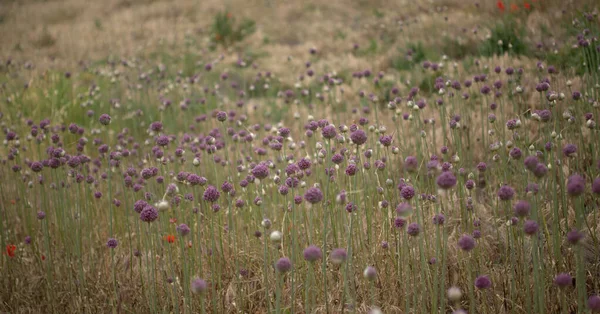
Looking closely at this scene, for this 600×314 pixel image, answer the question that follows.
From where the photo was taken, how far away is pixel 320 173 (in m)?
3.74

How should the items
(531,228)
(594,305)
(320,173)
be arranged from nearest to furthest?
(594,305), (531,228), (320,173)

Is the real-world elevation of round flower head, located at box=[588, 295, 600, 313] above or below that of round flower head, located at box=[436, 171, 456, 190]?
below

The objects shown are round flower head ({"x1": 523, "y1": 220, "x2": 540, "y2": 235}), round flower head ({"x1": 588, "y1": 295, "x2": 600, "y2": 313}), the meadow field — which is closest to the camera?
round flower head ({"x1": 588, "y1": 295, "x2": 600, "y2": 313})

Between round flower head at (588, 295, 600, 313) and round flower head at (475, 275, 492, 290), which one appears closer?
round flower head at (588, 295, 600, 313)

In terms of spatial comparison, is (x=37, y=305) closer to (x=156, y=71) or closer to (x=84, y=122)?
(x=84, y=122)

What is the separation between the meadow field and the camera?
91.7 inches

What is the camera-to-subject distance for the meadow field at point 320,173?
2.33 metres

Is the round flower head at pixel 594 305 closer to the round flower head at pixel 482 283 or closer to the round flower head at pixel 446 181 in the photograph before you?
the round flower head at pixel 482 283

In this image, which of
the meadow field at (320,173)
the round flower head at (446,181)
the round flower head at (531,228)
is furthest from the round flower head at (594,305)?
the round flower head at (446,181)

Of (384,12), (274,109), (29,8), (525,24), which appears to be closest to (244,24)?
(384,12)

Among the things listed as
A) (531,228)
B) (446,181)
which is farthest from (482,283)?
(446,181)

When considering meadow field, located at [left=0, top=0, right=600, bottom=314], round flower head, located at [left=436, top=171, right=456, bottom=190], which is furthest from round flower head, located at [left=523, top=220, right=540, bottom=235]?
round flower head, located at [left=436, top=171, right=456, bottom=190]

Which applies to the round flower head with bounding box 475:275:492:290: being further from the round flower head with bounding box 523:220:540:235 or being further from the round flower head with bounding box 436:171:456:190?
the round flower head with bounding box 436:171:456:190

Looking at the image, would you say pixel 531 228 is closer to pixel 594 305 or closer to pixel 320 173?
pixel 594 305
